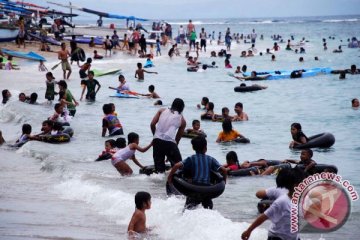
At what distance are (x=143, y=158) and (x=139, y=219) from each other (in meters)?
5.95

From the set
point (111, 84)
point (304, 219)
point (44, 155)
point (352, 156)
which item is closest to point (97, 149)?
point (44, 155)

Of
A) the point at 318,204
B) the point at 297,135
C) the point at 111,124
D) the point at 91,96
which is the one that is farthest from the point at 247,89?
the point at 318,204

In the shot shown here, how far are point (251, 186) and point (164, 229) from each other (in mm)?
3312

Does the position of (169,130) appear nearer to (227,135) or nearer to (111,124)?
(227,135)

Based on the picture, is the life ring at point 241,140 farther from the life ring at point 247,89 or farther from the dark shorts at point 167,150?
the life ring at point 247,89

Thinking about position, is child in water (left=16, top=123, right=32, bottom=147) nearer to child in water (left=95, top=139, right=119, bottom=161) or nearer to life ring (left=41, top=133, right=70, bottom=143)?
life ring (left=41, top=133, right=70, bottom=143)

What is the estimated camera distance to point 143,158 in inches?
559

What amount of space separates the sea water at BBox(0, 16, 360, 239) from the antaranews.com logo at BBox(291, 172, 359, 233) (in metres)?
1.54

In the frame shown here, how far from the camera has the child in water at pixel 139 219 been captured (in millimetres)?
8227

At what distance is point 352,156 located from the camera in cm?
1512

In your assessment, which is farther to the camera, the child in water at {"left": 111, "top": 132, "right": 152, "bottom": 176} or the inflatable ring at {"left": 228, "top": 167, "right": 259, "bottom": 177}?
the inflatable ring at {"left": 228, "top": 167, "right": 259, "bottom": 177}

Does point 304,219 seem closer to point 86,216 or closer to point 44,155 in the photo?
point 86,216

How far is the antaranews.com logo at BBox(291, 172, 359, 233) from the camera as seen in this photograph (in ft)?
20.5

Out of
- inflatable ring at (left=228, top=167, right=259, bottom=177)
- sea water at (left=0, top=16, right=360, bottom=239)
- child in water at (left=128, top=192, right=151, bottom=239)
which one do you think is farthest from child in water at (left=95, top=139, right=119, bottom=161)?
child in water at (left=128, top=192, right=151, bottom=239)
